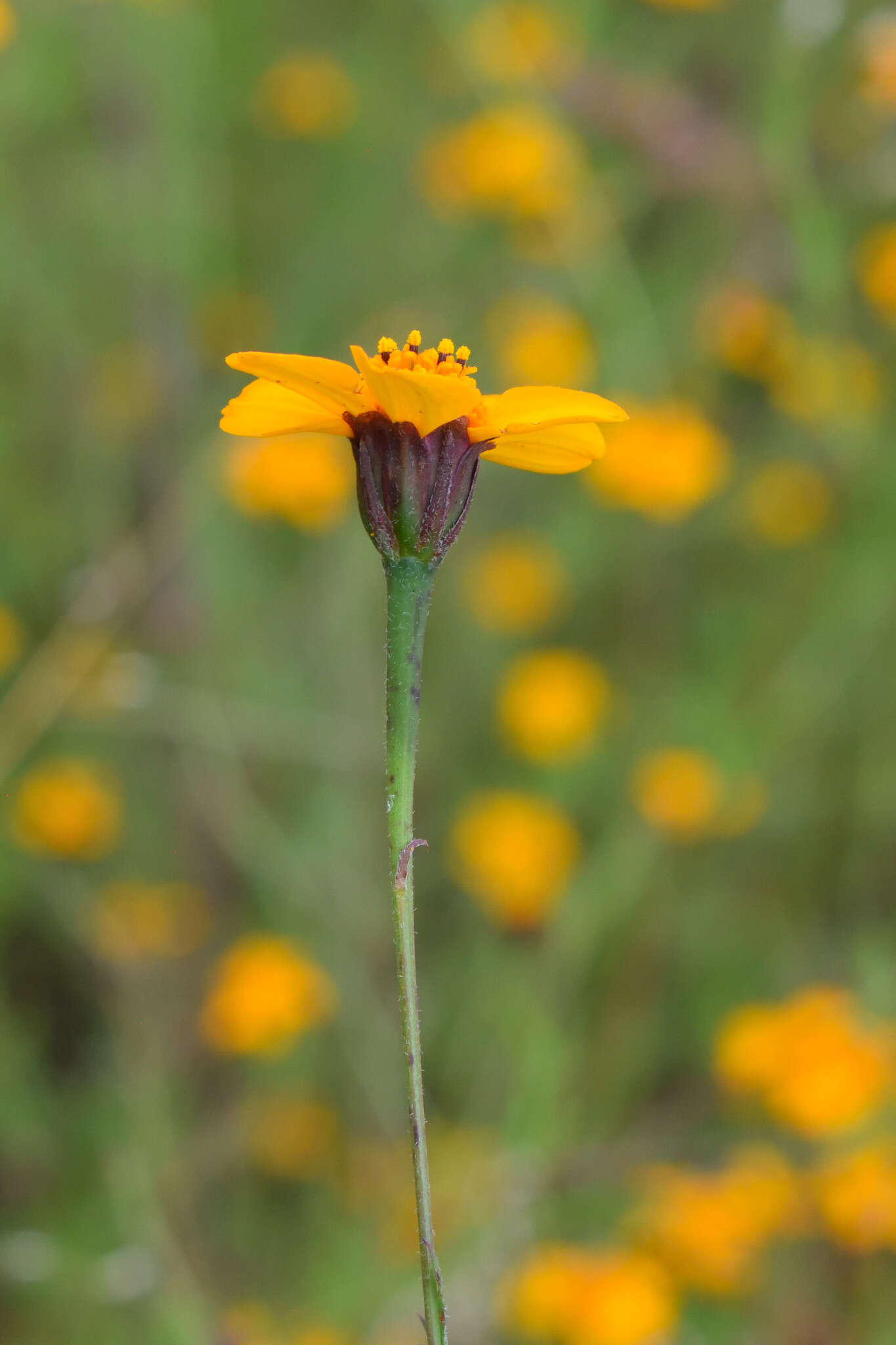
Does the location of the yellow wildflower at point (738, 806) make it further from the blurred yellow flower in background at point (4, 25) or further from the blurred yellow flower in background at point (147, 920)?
the blurred yellow flower in background at point (4, 25)

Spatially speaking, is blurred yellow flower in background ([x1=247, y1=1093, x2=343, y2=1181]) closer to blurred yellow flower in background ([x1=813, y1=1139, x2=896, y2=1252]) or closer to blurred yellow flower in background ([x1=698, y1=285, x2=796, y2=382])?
blurred yellow flower in background ([x1=813, y1=1139, x2=896, y2=1252])

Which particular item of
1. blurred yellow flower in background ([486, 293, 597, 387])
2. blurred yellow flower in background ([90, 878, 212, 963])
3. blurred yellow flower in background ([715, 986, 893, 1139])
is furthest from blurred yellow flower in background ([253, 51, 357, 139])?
blurred yellow flower in background ([715, 986, 893, 1139])

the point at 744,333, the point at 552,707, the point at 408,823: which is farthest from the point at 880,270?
the point at 408,823

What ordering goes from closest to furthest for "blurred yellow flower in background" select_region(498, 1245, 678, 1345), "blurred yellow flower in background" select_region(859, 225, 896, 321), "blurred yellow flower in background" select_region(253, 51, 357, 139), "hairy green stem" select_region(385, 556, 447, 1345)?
"hairy green stem" select_region(385, 556, 447, 1345), "blurred yellow flower in background" select_region(498, 1245, 678, 1345), "blurred yellow flower in background" select_region(859, 225, 896, 321), "blurred yellow flower in background" select_region(253, 51, 357, 139)

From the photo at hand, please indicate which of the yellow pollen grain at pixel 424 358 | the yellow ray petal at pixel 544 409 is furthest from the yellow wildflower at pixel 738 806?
the yellow ray petal at pixel 544 409

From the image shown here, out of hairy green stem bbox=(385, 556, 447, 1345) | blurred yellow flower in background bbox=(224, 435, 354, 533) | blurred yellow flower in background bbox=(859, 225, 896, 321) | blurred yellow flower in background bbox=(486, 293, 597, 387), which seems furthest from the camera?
blurred yellow flower in background bbox=(486, 293, 597, 387)

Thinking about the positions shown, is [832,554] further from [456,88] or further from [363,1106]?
[456,88]
